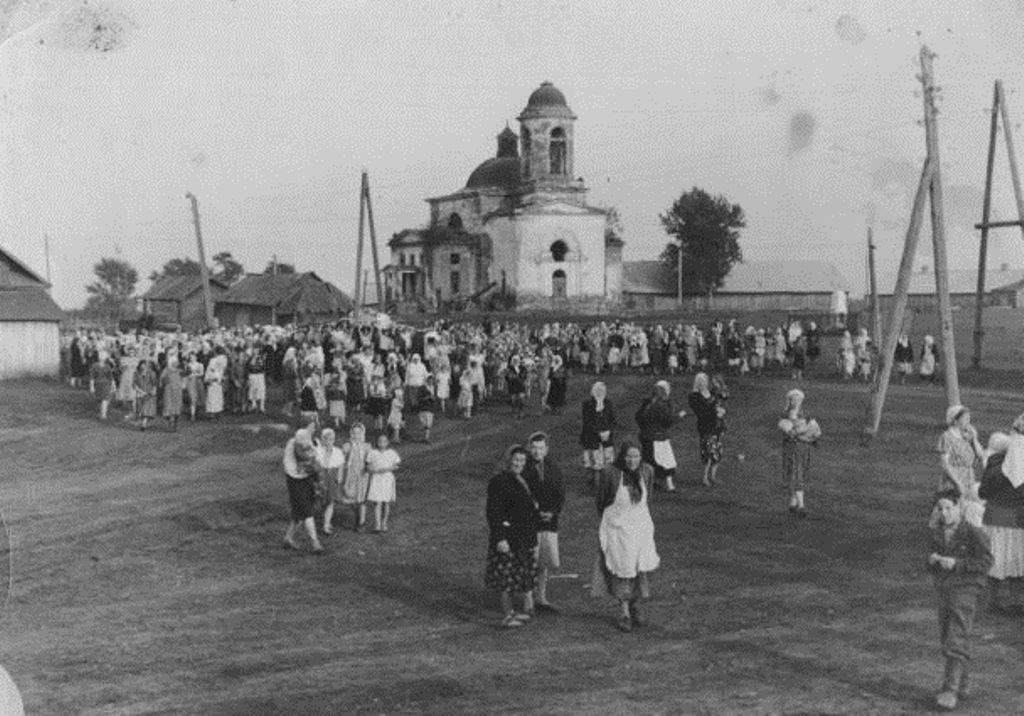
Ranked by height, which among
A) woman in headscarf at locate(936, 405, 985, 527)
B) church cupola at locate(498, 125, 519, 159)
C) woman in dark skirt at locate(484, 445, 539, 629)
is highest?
church cupola at locate(498, 125, 519, 159)

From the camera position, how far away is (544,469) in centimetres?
1153

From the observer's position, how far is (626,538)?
10.8 meters

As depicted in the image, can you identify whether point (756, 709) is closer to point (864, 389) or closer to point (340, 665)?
point (340, 665)

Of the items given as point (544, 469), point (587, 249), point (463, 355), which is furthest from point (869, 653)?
point (587, 249)

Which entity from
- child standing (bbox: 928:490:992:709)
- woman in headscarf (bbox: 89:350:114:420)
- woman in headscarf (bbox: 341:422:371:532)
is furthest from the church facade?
child standing (bbox: 928:490:992:709)

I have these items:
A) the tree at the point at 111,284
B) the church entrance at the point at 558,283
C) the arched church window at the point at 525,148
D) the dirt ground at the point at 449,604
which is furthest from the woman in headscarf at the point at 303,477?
the tree at the point at 111,284

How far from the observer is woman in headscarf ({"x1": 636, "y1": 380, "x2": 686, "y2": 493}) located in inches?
664

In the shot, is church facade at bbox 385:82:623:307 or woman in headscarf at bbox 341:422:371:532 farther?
church facade at bbox 385:82:623:307

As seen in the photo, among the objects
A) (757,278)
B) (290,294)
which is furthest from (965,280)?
(290,294)

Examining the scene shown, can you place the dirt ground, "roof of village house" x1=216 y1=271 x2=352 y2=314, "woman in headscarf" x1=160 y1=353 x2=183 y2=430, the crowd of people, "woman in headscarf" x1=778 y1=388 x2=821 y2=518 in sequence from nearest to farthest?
the dirt ground → the crowd of people → "woman in headscarf" x1=778 y1=388 x2=821 y2=518 → "woman in headscarf" x1=160 y1=353 x2=183 y2=430 → "roof of village house" x1=216 y1=271 x2=352 y2=314

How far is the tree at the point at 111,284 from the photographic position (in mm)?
101000

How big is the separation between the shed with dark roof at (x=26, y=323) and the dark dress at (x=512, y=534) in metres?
26.9

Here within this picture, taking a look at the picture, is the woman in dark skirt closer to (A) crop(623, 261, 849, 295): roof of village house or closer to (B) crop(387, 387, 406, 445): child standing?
(B) crop(387, 387, 406, 445): child standing

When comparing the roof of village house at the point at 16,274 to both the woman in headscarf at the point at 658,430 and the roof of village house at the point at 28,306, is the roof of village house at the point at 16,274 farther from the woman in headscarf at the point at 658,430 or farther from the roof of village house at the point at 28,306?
the woman in headscarf at the point at 658,430
